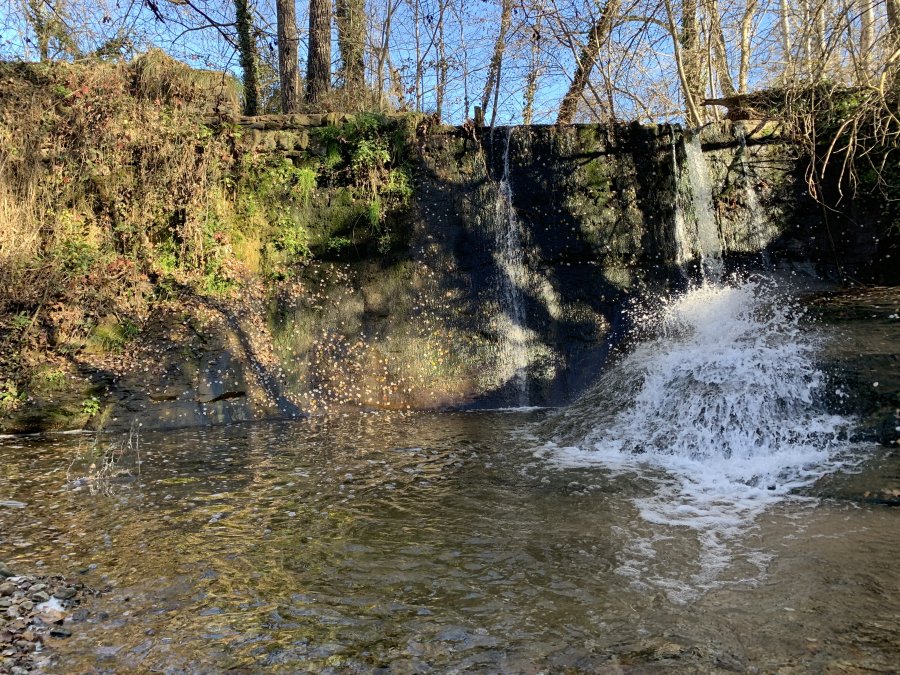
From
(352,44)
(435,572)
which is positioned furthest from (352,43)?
(435,572)

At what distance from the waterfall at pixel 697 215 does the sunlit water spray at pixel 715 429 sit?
7.24 feet

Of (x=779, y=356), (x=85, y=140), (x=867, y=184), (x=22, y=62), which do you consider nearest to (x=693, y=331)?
(x=779, y=356)

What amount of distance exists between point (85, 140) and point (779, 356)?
10.3m

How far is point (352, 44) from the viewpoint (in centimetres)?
1352

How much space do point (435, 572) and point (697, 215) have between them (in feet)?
30.9

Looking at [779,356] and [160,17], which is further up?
[160,17]

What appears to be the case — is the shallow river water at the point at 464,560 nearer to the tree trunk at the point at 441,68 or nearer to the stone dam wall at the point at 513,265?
the stone dam wall at the point at 513,265

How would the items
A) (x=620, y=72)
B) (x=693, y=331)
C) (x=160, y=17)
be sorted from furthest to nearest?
(x=620, y=72) → (x=693, y=331) → (x=160, y=17)

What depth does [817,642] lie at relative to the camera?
273 cm

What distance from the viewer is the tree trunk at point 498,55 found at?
13.9 metres

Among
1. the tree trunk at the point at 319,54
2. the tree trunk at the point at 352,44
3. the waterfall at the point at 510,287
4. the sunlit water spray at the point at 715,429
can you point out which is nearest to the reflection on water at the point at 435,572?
the sunlit water spray at the point at 715,429

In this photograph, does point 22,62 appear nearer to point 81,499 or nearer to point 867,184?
point 81,499

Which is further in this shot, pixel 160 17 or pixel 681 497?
pixel 681 497

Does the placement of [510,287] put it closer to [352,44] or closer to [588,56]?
[588,56]
